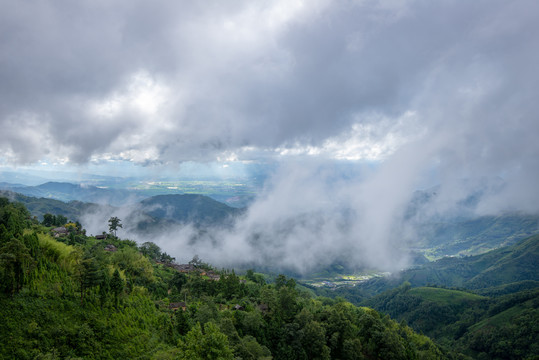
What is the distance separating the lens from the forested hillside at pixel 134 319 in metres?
34.7

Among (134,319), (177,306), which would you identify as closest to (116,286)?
(134,319)

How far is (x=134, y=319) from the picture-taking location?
156 feet

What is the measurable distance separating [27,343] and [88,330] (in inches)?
258

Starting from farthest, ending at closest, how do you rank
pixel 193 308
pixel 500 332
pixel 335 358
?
1. pixel 500 332
2. pixel 335 358
3. pixel 193 308

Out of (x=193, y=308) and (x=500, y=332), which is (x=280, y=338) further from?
(x=500, y=332)

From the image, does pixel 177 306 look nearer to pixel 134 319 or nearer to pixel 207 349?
pixel 134 319

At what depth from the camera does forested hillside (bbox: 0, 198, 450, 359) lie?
114 feet

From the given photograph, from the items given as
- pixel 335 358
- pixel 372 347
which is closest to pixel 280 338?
pixel 335 358

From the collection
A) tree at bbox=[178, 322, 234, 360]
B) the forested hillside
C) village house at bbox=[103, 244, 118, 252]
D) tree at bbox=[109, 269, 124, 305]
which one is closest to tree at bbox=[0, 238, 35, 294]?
the forested hillside

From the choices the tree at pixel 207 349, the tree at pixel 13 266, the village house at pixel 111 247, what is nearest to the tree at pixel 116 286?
the tree at pixel 13 266

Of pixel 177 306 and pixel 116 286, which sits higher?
pixel 116 286

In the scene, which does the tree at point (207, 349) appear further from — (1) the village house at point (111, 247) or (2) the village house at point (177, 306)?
(1) the village house at point (111, 247)

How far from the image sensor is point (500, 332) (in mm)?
169250

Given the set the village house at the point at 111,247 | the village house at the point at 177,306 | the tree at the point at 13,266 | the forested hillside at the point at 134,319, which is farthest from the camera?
the village house at the point at 111,247
